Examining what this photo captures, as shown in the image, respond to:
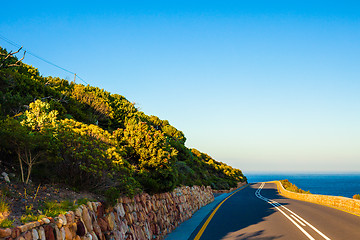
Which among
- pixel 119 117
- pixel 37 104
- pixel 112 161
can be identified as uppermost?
pixel 119 117

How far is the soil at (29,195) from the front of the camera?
5.83 metres

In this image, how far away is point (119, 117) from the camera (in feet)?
90.3

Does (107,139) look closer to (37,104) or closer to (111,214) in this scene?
(37,104)

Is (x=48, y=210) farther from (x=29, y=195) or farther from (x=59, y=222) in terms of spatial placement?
(x=29, y=195)

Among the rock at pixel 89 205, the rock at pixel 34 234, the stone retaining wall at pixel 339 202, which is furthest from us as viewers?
the stone retaining wall at pixel 339 202

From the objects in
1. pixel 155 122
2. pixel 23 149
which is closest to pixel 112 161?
pixel 23 149

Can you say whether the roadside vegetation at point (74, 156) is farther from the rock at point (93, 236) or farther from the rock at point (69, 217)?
the rock at point (93, 236)

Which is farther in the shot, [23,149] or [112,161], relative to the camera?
[112,161]

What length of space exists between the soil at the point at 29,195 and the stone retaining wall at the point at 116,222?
0.44m

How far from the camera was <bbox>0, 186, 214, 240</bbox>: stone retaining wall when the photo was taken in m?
5.03

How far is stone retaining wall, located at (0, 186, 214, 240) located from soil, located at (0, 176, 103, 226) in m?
0.44

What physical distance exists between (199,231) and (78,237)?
6.73 meters

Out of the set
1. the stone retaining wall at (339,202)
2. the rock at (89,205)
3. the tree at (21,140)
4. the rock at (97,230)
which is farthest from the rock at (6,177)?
the stone retaining wall at (339,202)

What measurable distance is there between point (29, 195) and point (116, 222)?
237 centimetres
